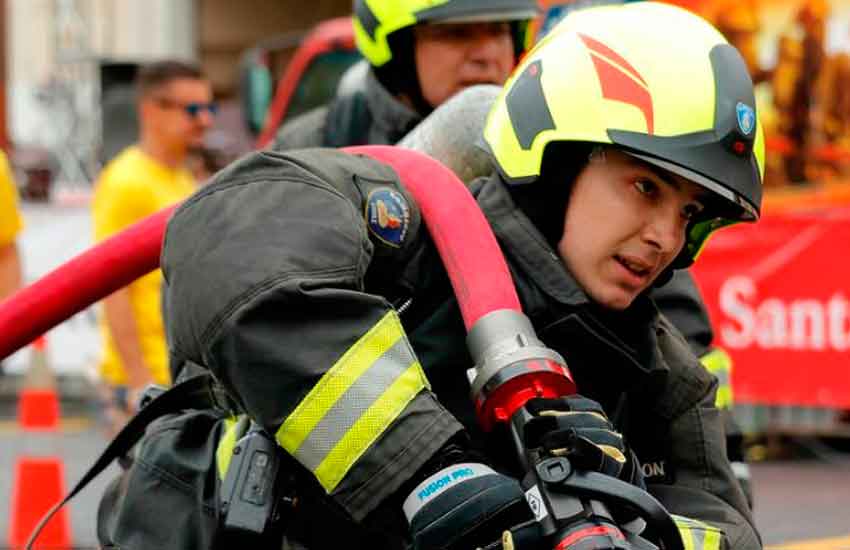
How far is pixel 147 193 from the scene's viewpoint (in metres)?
7.76

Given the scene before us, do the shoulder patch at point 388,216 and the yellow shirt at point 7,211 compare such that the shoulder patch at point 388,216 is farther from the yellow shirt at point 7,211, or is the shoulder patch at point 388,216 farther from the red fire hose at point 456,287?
the yellow shirt at point 7,211

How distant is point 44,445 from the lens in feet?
22.7

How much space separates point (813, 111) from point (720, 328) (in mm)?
1252

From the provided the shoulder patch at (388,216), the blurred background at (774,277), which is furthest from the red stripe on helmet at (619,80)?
the blurred background at (774,277)

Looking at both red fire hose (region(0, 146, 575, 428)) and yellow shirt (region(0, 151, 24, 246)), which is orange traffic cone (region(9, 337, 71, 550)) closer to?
yellow shirt (region(0, 151, 24, 246))

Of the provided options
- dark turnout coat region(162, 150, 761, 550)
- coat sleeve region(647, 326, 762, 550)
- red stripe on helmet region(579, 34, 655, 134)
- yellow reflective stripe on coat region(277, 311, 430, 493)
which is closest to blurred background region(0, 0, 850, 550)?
coat sleeve region(647, 326, 762, 550)

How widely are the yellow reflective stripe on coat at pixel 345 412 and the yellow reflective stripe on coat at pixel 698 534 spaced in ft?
1.62

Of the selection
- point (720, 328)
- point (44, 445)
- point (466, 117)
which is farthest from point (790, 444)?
point (466, 117)

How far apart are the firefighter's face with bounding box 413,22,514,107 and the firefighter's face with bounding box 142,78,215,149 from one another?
388 cm

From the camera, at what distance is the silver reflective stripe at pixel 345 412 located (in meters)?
2.46

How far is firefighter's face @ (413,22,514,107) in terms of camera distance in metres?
4.37

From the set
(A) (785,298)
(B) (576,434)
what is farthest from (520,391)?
(A) (785,298)

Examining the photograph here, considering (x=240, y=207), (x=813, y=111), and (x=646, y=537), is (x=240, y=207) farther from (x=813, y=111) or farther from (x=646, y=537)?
(x=813, y=111)

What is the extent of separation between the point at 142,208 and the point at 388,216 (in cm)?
519
